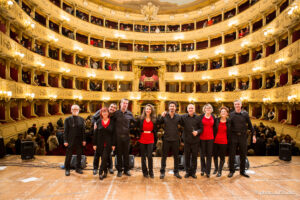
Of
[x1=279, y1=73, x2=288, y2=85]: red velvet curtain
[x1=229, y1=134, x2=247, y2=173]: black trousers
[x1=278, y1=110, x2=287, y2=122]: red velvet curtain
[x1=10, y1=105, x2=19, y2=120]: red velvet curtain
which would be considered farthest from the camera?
[x1=279, y1=73, x2=288, y2=85]: red velvet curtain

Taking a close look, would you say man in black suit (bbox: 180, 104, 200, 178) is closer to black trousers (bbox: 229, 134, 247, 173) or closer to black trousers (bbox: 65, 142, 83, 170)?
black trousers (bbox: 229, 134, 247, 173)

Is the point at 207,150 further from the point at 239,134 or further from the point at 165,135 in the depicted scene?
the point at 165,135

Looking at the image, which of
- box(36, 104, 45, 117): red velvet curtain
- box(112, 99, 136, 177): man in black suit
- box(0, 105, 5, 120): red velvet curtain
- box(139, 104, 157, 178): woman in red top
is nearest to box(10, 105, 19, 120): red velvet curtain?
box(0, 105, 5, 120): red velvet curtain

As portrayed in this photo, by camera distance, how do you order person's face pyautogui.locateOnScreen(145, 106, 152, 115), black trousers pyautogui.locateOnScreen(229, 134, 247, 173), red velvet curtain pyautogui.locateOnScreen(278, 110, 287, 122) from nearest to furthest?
person's face pyautogui.locateOnScreen(145, 106, 152, 115) < black trousers pyautogui.locateOnScreen(229, 134, 247, 173) < red velvet curtain pyautogui.locateOnScreen(278, 110, 287, 122)

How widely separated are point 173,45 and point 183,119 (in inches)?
926

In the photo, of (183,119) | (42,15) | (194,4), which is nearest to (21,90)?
(42,15)

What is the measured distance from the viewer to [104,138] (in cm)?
529

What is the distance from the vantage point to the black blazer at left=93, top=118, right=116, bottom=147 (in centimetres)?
525

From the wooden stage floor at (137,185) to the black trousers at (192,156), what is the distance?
26 centimetres

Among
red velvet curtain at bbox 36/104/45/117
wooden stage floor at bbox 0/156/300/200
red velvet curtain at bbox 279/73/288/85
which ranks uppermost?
red velvet curtain at bbox 279/73/288/85

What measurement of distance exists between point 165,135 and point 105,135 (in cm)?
→ 164

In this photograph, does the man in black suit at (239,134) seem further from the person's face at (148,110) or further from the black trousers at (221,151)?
the person's face at (148,110)

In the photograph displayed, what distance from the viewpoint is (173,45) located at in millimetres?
27391

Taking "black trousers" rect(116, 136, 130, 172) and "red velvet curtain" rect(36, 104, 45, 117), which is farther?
"red velvet curtain" rect(36, 104, 45, 117)
